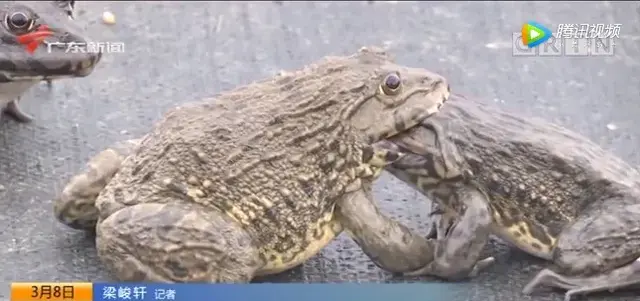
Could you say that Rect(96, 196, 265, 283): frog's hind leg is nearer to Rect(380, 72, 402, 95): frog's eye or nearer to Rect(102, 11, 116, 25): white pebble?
Rect(380, 72, 402, 95): frog's eye

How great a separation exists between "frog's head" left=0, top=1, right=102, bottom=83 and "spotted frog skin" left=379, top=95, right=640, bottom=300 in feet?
2.62

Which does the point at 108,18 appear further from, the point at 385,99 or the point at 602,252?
the point at 602,252

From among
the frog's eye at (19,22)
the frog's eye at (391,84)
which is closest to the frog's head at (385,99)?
the frog's eye at (391,84)

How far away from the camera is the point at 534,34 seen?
3240 millimetres

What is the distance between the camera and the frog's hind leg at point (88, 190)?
2244 mm

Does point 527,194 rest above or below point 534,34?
below

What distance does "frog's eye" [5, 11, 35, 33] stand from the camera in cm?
259

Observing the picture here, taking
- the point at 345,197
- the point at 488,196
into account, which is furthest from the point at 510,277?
the point at 345,197

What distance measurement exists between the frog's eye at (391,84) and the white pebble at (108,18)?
4.75ft

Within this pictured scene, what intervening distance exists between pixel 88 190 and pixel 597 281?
0.99 m

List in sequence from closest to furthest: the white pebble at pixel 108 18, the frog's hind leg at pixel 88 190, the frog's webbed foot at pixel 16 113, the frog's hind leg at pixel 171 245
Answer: the frog's hind leg at pixel 171 245
the frog's hind leg at pixel 88 190
the frog's webbed foot at pixel 16 113
the white pebble at pixel 108 18

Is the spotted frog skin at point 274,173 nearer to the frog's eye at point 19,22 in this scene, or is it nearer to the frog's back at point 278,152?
the frog's back at point 278,152
